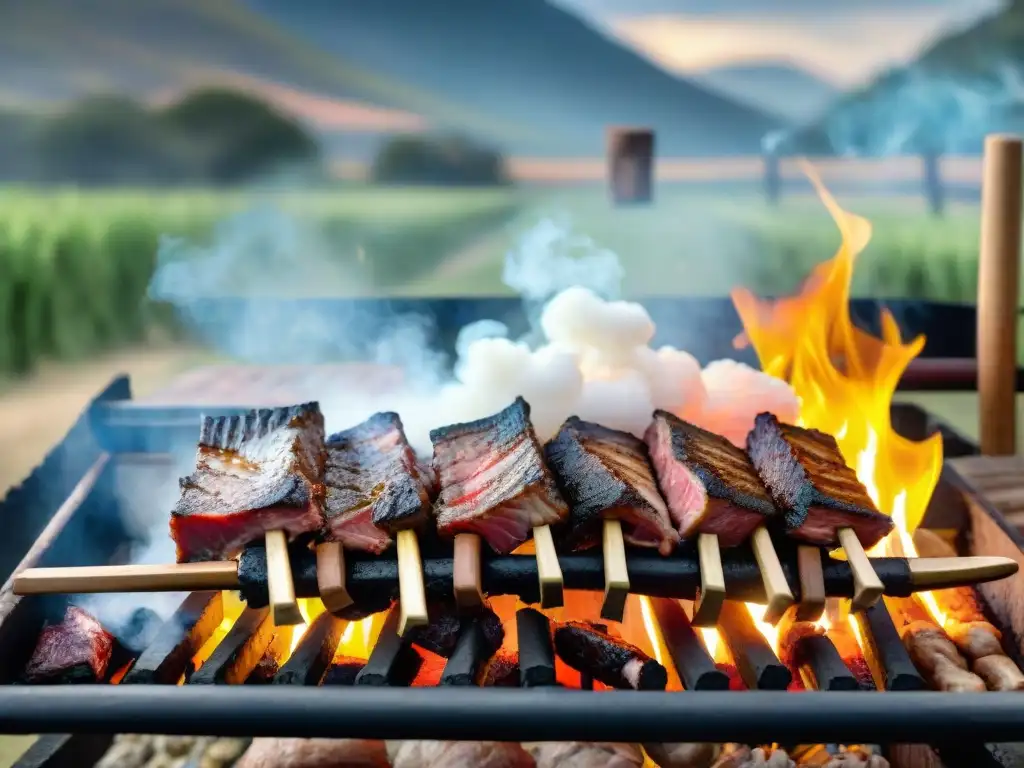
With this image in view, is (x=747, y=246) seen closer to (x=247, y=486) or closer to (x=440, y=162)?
(x=440, y=162)

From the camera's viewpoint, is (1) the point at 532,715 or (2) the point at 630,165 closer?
(1) the point at 532,715

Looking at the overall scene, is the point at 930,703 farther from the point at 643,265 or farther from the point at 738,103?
the point at 738,103

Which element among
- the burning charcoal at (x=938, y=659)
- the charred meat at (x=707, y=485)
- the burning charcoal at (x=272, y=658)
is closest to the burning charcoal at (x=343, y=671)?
the burning charcoal at (x=272, y=658)

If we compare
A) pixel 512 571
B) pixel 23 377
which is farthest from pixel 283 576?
pixel 23 377

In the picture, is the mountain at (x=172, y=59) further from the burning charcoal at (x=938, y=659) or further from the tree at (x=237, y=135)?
the burning charcoal at (x=938, y=659)

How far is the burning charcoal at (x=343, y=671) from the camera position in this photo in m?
2.05

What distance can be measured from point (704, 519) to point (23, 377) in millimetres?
4356

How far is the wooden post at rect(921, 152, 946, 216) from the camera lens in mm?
5371

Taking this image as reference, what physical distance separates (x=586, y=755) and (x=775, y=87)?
4457 mm

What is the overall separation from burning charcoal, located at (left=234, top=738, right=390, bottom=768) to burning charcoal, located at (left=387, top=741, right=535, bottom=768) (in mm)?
60

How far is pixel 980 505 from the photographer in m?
2.63

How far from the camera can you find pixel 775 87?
5297mm

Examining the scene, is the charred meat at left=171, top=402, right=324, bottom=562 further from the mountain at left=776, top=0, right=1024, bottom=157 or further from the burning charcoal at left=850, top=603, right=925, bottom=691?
the mountain at left=776, top=0, right=1024, bottom=157

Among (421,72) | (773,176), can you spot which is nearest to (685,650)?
(773,176)
